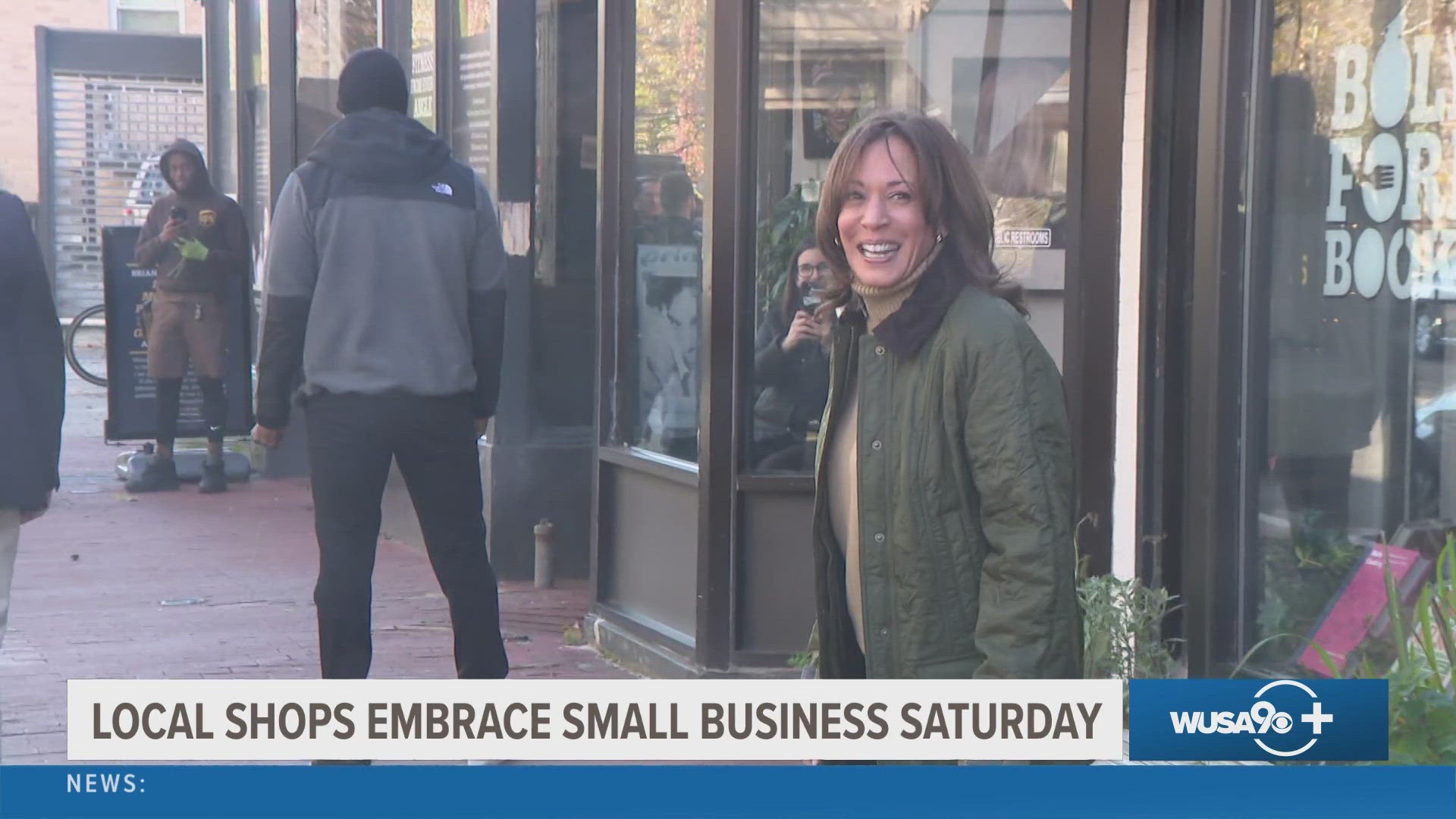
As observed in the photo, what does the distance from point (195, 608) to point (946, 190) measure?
5.12 metres

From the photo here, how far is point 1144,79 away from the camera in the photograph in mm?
5375

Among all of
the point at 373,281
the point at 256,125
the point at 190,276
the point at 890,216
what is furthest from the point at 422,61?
the point at 890,216

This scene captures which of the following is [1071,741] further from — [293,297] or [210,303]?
[210,303]

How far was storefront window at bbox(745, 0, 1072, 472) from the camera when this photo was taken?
19.3 feet

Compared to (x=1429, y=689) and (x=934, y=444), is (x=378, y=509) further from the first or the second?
(x=1429, y=689)

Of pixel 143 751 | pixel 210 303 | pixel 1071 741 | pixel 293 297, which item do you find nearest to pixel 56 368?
pixel 293 297

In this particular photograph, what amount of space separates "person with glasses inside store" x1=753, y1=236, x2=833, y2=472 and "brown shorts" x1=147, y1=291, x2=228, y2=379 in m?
5.30

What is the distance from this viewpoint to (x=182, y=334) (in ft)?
34.2

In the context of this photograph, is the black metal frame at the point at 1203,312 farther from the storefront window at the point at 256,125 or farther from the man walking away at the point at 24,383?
the storefront window at the point at 256,125

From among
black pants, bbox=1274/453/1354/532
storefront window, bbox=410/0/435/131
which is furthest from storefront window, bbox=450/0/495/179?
black pants, bbox=1274/453/1354/532

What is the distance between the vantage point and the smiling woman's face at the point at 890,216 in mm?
3162

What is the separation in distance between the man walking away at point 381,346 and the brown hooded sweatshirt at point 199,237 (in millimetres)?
5476

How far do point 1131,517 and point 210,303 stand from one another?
6.56m

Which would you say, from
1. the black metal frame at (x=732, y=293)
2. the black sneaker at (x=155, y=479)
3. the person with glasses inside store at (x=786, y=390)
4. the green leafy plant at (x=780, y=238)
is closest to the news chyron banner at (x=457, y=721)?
the black metal frame at (x=732, y=293)
